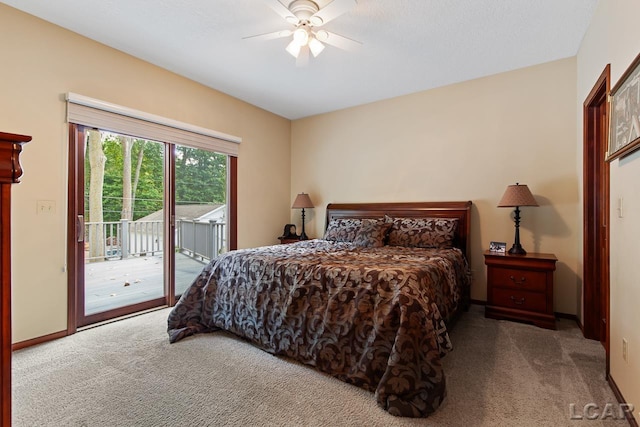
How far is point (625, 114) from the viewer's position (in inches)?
66.7

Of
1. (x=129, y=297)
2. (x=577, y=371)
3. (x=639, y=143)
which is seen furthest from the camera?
(x=129, y=297)

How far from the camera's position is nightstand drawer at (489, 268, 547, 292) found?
2883 millimetres

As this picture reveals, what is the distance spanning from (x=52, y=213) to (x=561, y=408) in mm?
3887

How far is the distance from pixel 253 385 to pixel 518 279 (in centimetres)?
257

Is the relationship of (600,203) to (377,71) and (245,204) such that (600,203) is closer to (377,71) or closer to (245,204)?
(377,71)

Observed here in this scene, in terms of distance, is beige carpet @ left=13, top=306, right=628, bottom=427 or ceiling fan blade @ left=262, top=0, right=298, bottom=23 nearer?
beige carpet @ left=13, top=306, right=628, bottom=427

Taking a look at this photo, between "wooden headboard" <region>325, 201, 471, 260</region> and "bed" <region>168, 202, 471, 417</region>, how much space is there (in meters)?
0.40

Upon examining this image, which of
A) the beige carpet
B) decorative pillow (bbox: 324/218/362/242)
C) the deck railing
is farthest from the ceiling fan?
the beige carpet

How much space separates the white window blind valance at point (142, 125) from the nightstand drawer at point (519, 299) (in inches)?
140

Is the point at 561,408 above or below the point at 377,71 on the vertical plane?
below

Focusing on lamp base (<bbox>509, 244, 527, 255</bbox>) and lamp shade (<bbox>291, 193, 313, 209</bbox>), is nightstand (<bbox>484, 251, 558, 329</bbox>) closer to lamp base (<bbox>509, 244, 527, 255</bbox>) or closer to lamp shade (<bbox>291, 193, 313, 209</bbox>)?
lamp base (<bbox>509, 244, 527, 255</bbox>)

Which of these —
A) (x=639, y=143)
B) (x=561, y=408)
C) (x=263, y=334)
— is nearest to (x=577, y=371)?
(x=561, y=408)

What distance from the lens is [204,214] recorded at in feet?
13.6

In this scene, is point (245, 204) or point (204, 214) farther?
point (245, 204)
